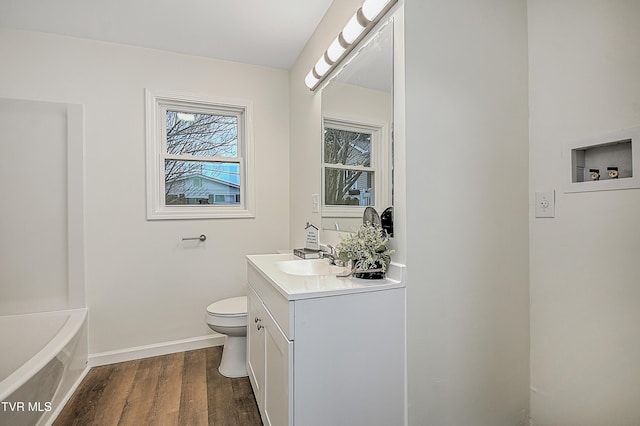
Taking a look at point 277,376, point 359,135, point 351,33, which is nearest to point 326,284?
point 277,376

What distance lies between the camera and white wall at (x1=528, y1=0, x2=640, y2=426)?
1.22 meters

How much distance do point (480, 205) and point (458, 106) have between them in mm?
468

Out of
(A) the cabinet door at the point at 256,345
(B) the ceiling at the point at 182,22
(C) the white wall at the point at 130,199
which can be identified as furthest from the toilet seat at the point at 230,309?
(B) the ceiling at the point at 182,22

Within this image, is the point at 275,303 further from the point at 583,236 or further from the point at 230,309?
the point at 583,236

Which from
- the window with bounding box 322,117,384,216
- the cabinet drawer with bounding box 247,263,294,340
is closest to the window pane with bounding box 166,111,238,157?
the window with bounding box 322,117,384,216

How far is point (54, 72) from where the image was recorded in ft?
7.29

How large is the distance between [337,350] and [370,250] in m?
0.42

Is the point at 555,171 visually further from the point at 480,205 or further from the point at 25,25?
the point at 25,25

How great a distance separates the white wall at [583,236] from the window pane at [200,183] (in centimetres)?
222

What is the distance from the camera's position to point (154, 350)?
8.00 ft

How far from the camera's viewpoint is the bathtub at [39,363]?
129 cm

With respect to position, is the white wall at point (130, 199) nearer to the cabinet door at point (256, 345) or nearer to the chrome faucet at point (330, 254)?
the cabinet door at point (256, 345)

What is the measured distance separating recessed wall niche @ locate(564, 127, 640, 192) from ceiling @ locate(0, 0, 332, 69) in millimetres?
1640

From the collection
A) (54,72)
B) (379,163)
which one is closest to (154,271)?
(54,72)
